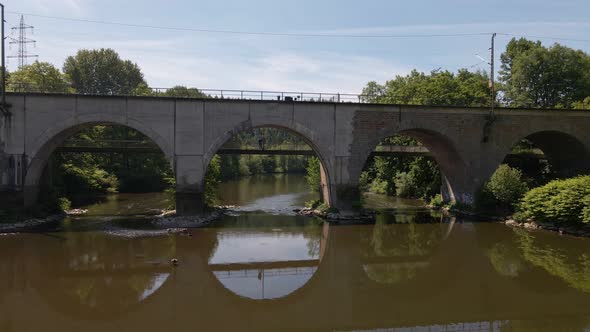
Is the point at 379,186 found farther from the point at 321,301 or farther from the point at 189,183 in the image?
the point at 321,301

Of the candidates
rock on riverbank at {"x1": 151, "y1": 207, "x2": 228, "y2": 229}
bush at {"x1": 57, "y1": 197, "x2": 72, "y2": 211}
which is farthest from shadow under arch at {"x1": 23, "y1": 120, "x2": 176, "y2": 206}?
rock on riverbank at {"x1": 151, "y1": 207, "x2": 228, "y2": 229}

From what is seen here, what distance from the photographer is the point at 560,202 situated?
23.8 metres

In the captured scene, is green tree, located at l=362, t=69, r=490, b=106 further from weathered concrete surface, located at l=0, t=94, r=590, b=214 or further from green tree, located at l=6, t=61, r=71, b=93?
green tree, located at l=6, t=61, r=71, b=93

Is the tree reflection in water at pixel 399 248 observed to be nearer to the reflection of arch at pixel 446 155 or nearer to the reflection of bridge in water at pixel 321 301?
the reflection of bridge in water at pixel 321 301

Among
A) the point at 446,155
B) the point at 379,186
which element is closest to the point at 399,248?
the point at 446,155

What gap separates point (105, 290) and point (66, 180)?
92.9 feet

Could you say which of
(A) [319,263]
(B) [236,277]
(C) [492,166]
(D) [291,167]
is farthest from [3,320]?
(D) [291,167]

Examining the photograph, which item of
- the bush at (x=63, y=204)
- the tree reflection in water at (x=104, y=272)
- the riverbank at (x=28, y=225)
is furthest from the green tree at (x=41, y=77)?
the tree reflection in water at (x=104, y=272)

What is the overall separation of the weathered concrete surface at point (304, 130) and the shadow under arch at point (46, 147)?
0.06 metres

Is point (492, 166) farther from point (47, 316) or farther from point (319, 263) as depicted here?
point (47, 316)

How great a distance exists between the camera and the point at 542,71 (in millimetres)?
48188

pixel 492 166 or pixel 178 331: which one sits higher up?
pixel 492 166

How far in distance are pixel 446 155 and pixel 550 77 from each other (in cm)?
2450

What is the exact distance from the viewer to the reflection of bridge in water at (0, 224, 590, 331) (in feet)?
38.5
